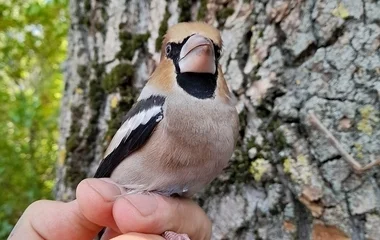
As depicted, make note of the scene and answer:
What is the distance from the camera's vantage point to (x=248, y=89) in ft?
7.48

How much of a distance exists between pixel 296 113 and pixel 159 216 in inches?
32.7

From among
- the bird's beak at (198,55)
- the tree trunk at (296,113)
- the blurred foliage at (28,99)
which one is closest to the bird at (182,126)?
the bird's beak at (198,55)

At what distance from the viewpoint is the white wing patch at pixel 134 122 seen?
1.89m

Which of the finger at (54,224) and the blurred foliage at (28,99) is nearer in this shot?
the finger at (54,224)

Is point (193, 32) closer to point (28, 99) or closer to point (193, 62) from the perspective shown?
point (193, 62)

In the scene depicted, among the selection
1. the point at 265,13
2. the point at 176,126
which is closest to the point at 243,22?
the point at 265,13

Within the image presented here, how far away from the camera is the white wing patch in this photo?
1.89 meters

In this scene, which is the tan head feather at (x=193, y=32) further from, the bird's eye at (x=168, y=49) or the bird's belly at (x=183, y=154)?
the bird's belly at (x=183, y=154)

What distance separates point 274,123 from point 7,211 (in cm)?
267

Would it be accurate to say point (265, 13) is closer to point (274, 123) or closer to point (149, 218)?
point (274, 123)

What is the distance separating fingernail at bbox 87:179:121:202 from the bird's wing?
0.69 feet

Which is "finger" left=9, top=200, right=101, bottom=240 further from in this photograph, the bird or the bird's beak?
the bird's beak

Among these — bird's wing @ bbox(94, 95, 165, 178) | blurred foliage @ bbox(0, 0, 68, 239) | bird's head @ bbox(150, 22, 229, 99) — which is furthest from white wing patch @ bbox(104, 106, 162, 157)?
blurred foliage @ bbox(0, 0, 68, 239)

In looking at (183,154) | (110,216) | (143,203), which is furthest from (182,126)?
(110,216)
